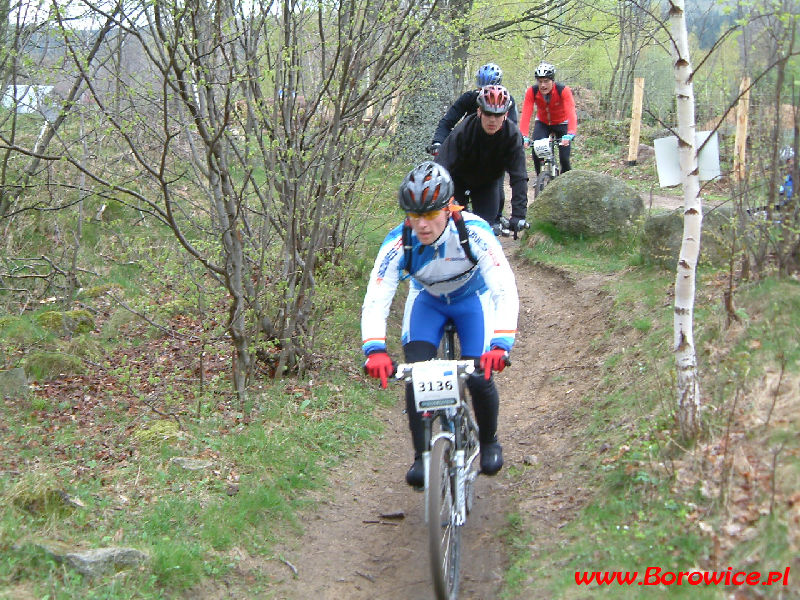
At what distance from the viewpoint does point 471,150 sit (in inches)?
265

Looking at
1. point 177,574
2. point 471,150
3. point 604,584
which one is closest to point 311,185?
point 471,150

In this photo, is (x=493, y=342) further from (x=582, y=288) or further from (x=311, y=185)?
(x=582, y=288)

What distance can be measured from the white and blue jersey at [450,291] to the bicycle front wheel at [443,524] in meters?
0.71

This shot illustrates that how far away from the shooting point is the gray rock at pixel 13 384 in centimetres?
699

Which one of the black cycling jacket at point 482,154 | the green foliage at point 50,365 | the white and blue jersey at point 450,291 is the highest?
the black cycling jacket at point 482,154

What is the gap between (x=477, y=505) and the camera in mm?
5039

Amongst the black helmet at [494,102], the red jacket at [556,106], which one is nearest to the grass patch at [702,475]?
the black helmet at [494,102]

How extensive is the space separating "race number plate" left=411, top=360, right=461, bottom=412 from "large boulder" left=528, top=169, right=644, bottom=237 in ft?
21.5

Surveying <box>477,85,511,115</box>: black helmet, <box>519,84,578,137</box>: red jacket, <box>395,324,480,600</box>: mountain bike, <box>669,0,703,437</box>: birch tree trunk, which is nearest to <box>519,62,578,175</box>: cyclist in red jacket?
<box>519,84,578,137</box>: red jacket

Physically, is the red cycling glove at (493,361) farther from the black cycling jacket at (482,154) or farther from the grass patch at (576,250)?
the grass patch at (576,250)

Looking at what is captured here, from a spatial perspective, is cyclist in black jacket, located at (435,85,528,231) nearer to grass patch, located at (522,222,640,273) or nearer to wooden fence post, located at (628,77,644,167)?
grass patch, located at (522,222,640,273)

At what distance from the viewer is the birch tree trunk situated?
4227 millimetres

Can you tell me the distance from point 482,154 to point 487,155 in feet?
0.15

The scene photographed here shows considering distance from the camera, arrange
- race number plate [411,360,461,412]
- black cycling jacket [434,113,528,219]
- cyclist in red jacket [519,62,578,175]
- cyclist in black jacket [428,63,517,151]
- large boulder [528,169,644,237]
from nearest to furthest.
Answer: race number plate [411,360,461,412]
black cycling jacket [434,113,528,219]
cyclist in black jacket [428,63,517,151]
large boulder [528,169,644,237]
cyclist in red jacket [519,62,578,175]
